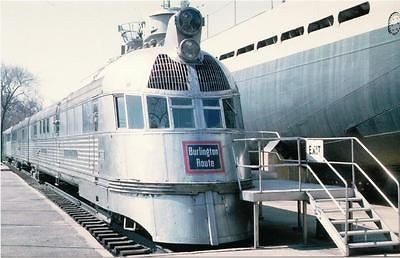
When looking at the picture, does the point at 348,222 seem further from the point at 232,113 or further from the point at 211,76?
the point at 211,76

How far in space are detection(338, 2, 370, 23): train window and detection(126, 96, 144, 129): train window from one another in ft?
26.8

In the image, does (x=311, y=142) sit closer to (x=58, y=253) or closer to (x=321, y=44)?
(x=58, y=253)

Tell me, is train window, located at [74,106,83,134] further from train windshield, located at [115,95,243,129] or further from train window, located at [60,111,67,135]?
train windshield, located at [115,95,243,129]

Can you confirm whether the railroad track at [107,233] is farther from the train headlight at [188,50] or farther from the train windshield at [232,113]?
the train headlight at [188,50]

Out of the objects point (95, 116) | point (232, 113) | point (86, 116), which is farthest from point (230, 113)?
point (86, 116)

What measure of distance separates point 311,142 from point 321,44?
6.78 m

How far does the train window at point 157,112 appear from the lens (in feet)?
30.1

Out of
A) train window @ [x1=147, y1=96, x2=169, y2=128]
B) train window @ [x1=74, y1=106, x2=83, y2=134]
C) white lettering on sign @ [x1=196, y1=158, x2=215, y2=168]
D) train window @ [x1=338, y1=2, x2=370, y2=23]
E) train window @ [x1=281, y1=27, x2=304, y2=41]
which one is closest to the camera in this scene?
white lettering on sign @ [x1=196, y1=158, x2=215, y2=168]

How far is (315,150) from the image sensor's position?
9.59 meters

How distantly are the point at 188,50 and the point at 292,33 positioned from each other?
28.4 ft

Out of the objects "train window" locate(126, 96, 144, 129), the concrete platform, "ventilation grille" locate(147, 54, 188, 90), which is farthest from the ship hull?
the concrete platform

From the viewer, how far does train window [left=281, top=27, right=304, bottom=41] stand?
17109 millimetres

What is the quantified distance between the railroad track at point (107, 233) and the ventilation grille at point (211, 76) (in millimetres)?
3000

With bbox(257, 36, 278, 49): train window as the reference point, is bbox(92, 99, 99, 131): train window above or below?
below
